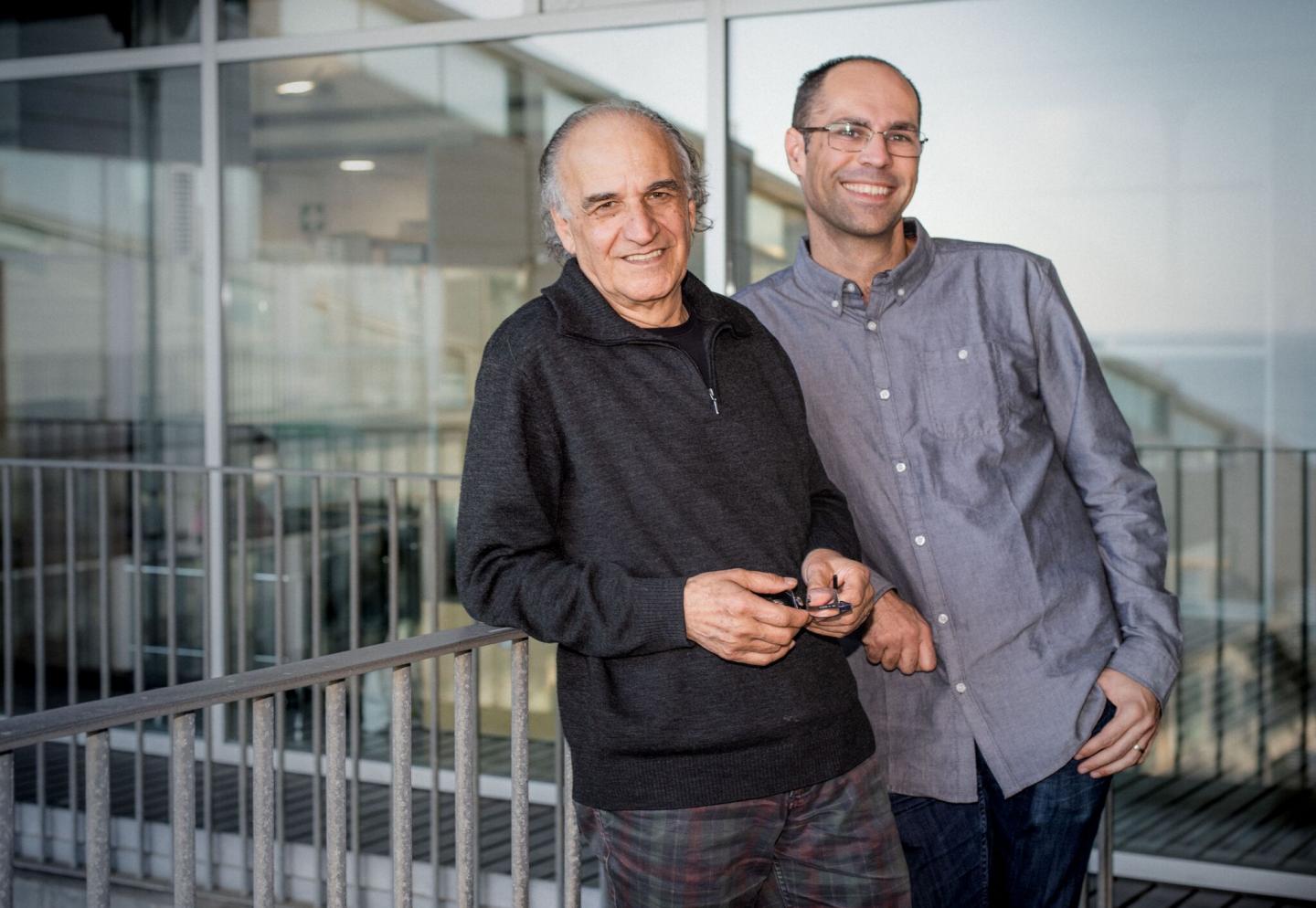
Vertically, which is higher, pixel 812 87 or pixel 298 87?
pixel 298 87

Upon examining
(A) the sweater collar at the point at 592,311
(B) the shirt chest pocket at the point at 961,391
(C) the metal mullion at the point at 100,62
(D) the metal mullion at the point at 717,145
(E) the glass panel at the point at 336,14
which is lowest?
(B) the shirt chest pocket at the point at 961,391

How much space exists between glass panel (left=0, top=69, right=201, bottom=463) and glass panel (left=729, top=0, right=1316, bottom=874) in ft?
7.79

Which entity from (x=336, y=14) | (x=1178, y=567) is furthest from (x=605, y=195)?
(x=336, y=14)

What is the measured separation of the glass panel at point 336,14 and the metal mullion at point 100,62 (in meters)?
0.17

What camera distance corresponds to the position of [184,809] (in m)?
1.41

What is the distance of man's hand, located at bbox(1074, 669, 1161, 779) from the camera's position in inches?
65.6

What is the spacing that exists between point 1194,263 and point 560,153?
2451 millimetres

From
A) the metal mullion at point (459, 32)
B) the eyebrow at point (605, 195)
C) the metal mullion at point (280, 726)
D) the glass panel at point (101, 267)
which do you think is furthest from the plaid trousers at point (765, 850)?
the glass panel at point (101, 267)

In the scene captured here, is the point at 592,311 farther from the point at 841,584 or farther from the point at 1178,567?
the point at 1178,567

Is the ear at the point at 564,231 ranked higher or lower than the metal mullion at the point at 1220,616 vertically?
higher

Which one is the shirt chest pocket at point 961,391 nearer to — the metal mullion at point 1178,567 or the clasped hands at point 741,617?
the clasped hands at point 741,617

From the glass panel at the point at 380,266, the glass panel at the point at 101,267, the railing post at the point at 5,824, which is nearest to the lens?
the railing post at the point at 5,824

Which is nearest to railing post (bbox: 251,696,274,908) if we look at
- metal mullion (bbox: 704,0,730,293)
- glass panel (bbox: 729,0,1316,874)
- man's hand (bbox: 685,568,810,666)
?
man's hand (bbox: 685,568,810,666)

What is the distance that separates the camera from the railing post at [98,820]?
51.4 inches
